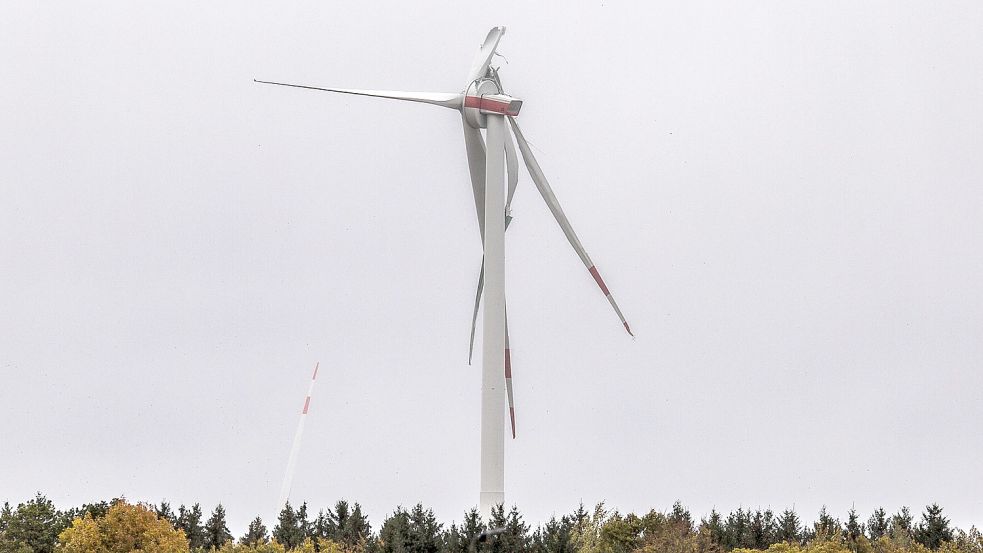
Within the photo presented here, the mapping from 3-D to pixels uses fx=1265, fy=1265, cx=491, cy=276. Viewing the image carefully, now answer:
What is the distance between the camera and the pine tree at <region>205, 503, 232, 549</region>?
181ft

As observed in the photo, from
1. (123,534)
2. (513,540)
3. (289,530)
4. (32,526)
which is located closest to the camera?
(513,540)

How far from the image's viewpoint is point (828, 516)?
201ft

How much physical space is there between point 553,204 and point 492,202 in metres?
4.44

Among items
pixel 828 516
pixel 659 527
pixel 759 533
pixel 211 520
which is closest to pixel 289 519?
pixel 211 520

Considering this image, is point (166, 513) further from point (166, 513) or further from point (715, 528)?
point (715, 528)

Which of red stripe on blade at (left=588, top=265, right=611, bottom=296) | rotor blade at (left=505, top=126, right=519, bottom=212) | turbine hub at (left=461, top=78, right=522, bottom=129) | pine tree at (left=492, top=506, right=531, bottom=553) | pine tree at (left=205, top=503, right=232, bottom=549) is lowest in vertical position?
pine tree at (left=492, top=506, right=531, bottom=553)

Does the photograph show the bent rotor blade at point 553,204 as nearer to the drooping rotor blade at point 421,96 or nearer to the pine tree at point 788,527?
the drooping rotor blade at point 421,96

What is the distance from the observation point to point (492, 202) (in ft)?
142

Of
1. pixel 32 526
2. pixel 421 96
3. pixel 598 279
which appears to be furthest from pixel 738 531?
pixel 32 526

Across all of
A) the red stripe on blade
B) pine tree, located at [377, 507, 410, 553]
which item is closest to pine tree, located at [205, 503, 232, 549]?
pine tree, located at [377, 507, 410, 553]

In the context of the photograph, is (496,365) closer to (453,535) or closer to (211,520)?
(453,535)

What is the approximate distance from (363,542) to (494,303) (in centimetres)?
921

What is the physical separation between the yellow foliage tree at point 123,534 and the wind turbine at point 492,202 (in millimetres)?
13092

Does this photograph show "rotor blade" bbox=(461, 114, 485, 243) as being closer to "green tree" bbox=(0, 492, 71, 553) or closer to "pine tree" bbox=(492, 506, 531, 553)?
"pine tree" bbox=(492, 506, 531, 553)
